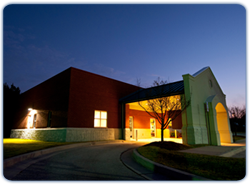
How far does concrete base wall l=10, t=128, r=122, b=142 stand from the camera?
14273 millimetres

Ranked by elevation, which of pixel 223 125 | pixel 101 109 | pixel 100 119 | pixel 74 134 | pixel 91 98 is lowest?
pixel 74 134

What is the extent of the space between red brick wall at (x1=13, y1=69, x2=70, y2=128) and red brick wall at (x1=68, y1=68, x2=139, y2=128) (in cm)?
60

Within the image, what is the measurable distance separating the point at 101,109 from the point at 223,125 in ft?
40.7

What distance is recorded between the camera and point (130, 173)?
5238mm

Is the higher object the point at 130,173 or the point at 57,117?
the point at 57,117

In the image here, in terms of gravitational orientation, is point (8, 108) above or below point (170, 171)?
above

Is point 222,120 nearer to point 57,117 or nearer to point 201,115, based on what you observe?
point 201,115

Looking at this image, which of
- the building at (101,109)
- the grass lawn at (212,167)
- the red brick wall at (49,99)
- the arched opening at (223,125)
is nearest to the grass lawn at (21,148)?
the building at (101,109)

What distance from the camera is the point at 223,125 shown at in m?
17.7

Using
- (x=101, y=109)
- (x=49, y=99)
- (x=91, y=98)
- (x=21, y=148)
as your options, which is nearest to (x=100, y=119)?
(x=101, y=109)

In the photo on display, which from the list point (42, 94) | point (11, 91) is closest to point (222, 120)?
point (42, 94)

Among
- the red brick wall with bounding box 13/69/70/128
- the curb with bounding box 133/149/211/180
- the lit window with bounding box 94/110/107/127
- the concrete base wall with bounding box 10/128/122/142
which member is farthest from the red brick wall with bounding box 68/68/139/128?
the curb with bounding box 133/149/211/180

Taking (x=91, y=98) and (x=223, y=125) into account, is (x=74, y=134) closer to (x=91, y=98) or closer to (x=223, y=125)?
(x=91, y=98)

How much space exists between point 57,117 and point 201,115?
1233cm
